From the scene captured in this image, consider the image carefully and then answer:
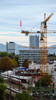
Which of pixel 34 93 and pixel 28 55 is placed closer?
pixel 34 93

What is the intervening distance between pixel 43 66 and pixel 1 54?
105 ft

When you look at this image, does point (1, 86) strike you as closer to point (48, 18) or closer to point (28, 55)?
point (48, 18)

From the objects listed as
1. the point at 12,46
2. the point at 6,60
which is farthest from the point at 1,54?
the point at 12,46

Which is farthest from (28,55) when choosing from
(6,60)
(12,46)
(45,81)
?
(12,46)

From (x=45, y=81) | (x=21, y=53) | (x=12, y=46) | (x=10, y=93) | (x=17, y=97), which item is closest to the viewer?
(x=17, y=97)

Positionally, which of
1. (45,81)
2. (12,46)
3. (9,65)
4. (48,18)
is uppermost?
(48,18)

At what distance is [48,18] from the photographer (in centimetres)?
2712

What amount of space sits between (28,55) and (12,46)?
2379 inches

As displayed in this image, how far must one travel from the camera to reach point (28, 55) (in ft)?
182

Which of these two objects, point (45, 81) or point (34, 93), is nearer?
point (34, 93)

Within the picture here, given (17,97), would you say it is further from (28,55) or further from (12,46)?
(12,46)

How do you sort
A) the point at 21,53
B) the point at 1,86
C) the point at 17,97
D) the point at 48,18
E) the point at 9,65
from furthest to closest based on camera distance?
the point at 21,53 → the point at 9,65 → the point at 48,18 → the point at 1,86 → the point at 17,97

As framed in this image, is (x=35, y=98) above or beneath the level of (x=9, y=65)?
above

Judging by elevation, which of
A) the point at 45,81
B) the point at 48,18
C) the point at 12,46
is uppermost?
the point at 48,18
